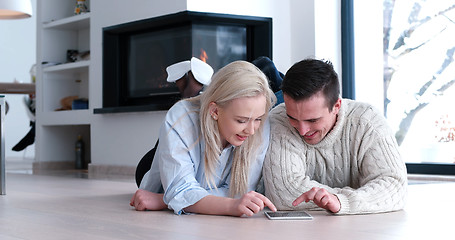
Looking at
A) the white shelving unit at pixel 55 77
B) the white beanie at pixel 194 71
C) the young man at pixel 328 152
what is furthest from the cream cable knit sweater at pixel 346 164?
the white shelving unit at pixel 55 77

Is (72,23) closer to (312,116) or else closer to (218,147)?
(218,147)

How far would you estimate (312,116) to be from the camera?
2.17 metres

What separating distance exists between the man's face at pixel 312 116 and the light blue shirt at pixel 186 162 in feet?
0.59

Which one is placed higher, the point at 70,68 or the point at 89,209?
the point at 70,68

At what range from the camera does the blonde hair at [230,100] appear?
2.19 metres

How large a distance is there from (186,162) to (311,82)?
1.58 feet

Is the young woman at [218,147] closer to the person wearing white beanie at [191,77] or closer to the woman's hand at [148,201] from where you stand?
the woman's hand at [148,201]

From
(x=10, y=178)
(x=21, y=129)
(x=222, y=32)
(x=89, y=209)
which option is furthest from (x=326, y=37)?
(x=21, y=129)

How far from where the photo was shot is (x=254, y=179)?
7.97ft

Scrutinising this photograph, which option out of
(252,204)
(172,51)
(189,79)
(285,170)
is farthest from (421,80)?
(252,204)

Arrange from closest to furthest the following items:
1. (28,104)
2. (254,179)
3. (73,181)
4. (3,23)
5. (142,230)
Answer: (142,230) < (254,179) < (73,181) < (28,104) < (3,23)

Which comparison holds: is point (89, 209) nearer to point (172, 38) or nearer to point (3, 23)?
point (172, 38)

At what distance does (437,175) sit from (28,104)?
4.75 m

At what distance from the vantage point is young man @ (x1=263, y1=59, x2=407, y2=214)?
216 cm
